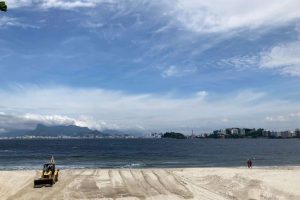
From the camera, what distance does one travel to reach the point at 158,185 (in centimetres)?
4200

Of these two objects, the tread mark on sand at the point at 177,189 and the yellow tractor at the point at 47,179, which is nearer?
the tread mark on sand at the point at 177,189

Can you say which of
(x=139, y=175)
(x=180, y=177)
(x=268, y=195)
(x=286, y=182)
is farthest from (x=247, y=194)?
(x=139, y=175)

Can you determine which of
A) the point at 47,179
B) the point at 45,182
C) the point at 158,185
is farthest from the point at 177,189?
the point at 45,182

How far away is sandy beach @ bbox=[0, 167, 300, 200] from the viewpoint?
37156 mm

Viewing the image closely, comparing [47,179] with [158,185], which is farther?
[158,185]

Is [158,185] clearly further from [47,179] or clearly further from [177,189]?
[47,179]

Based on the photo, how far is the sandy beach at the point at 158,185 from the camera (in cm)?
3716

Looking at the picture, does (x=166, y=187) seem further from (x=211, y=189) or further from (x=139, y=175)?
(x=139, y=175)

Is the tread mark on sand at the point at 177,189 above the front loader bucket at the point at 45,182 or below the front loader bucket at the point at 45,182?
below

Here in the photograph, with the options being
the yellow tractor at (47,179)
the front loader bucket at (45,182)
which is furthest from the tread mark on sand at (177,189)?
the front loader bucket at (45,182)

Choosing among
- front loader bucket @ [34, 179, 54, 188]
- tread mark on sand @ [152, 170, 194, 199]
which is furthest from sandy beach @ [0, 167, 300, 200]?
front loader bucket @ [34, 179, 54, 188]

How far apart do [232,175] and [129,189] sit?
13.5 m

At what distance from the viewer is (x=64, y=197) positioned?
36156 millimetres

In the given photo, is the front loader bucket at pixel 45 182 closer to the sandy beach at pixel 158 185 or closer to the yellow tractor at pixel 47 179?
the yellow tractor at pixel 47 179
